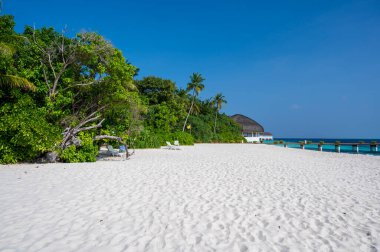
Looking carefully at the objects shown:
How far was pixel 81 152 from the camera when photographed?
38.5 feet

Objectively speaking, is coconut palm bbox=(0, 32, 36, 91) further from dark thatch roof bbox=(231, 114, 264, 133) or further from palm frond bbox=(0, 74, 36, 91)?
dark thatch roof bbox=(231, 114, 264, 133)

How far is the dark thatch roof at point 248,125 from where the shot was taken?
55.2 metres

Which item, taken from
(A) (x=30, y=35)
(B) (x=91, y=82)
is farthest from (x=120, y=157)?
(A) (x=30, y=35)

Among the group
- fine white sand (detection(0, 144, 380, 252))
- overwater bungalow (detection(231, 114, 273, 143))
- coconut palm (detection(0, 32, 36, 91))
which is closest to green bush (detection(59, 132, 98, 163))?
coconut palm (detection(0, 32, 36, 91))

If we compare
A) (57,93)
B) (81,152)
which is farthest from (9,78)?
(81,152)

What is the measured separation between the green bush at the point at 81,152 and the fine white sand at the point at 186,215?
395 centimetres

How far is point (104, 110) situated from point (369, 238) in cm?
1246

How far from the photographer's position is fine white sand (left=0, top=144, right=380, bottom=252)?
10.6 ft

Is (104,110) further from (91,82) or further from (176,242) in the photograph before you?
(176,242)

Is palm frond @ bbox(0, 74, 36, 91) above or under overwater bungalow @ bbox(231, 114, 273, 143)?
under

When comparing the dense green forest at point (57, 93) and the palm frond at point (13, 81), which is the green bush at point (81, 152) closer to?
the dense green forest at point (57, 93)

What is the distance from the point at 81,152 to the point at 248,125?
48403mm

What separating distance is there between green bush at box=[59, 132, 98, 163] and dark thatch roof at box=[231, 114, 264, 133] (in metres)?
45.9

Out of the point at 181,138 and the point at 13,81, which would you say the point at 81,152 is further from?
the point at 181,138
